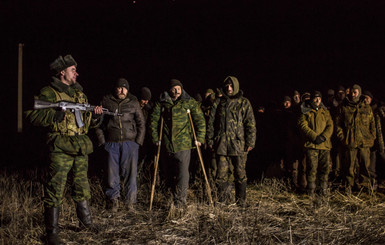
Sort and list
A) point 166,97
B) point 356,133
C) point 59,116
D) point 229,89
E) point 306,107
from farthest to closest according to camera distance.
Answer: point 356,133
point 306,107
point 229,89
point 166,97
point 59,116

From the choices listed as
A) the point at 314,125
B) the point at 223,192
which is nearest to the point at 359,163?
the point at 314,125

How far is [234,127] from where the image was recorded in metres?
6.25

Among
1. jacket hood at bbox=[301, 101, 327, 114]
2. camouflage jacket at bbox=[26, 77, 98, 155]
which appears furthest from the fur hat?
jacket hood at bbox=[301, 101, 327, 114]

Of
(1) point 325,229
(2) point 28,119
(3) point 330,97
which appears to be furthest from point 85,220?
(3) point 330,97

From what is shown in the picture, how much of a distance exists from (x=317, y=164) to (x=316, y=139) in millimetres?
564

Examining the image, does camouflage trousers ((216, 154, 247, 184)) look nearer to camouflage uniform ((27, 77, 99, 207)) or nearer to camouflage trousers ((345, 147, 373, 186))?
camouflage uniform ((27, 77, 99, 207))

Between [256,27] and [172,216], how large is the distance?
40.3 ft

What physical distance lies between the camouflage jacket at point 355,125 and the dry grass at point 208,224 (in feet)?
5.59

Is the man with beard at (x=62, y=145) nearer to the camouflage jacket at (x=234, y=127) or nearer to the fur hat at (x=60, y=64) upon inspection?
the fur hat at (x=60, y=64)

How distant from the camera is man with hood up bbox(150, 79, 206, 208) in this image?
20.0 feet

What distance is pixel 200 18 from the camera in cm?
1691

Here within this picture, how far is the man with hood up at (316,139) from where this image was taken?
6.77m

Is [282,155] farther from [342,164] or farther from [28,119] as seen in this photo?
[28,119]

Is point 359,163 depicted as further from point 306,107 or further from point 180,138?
point 180,138
